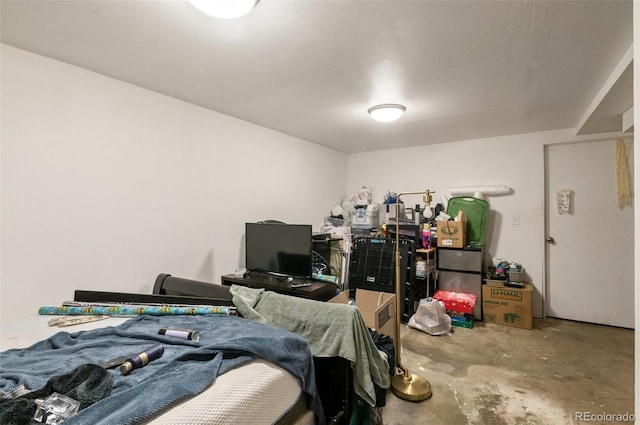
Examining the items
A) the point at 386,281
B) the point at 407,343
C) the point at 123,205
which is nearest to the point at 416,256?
the point at 386,281

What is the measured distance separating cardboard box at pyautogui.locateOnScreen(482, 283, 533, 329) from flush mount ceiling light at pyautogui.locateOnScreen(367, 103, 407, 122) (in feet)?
7.54

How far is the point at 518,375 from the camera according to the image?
2383mm

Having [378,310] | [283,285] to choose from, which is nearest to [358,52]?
[378,310]

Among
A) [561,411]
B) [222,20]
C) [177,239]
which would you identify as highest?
[222,20]

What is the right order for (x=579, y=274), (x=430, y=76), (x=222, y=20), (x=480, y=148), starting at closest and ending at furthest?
(x=222, y=20) < (x=430, y=76) < (x=579, y=274) < (x=480, y=148)

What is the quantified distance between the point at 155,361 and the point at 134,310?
692mm

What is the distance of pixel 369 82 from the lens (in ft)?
7.79

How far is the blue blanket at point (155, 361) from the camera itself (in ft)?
2.91

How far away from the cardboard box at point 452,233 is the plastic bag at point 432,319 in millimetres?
785

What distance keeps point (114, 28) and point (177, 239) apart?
5.53 feet

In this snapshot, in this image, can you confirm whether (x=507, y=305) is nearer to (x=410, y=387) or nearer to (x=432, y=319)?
(x=432, y=319)

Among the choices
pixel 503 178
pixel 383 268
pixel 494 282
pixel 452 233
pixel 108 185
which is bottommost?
pixel 494 282

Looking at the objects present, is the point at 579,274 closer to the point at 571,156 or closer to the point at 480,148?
the point at 571,156

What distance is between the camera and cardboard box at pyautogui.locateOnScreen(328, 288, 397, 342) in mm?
2174
